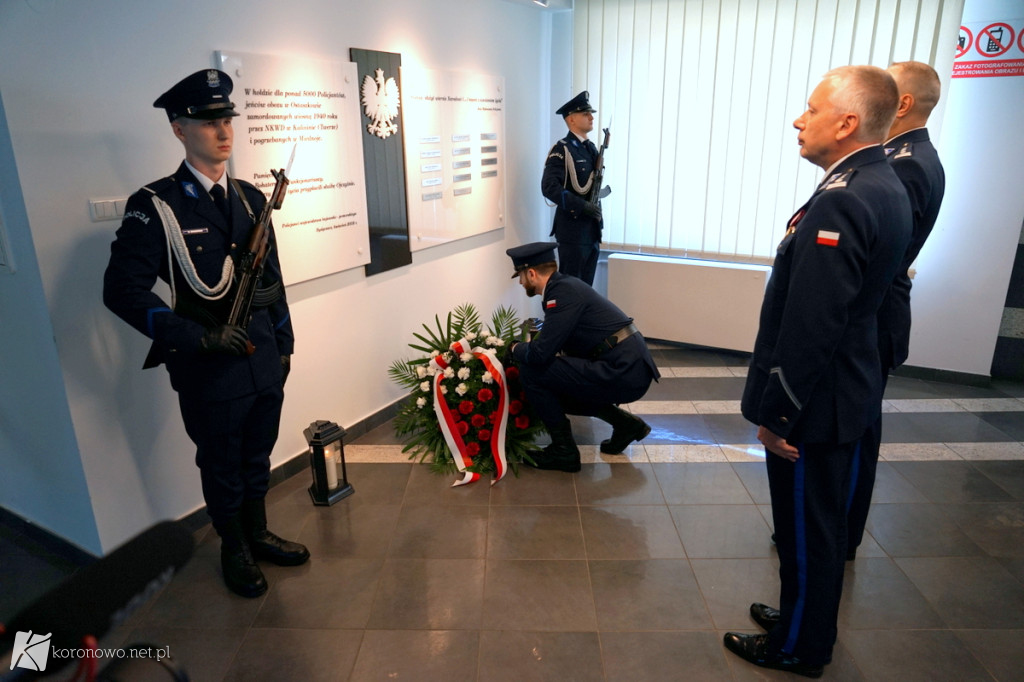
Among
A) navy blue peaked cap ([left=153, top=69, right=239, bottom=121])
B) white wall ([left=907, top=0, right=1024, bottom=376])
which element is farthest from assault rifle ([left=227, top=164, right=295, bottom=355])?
white wall ([left=907, top=0, right=1024, bottom=376])

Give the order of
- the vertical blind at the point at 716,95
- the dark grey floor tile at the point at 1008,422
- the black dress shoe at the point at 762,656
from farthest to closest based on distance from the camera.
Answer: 1. the vertical blind at the point at 716,95
2. the dark grey floor tile at the point at 1008,422
3. the black dress shoe at the point at 762,656

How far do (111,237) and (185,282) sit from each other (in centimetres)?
43

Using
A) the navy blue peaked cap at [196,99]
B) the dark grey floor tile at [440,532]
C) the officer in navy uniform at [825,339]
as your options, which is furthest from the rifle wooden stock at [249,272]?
the officer in navy uniform at [825,339]

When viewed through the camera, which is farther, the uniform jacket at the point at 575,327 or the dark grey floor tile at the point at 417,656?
the uniform jacket at the point at 575,327

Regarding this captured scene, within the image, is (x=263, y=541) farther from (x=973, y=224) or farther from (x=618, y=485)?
(x=973, y=224)

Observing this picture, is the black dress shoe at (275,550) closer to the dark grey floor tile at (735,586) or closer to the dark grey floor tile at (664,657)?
the dark grey floor tile at (664,657)

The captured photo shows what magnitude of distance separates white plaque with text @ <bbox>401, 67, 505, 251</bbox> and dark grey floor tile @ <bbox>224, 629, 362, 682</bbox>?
94.9 inches

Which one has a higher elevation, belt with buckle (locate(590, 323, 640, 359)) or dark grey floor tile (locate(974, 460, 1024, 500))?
belt with buckle (locate(590, 323, 640, 359))

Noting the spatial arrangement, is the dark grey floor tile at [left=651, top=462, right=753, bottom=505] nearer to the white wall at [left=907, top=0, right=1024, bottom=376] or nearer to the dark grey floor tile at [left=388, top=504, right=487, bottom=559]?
the dark grey floor tile at [left=388, top=504, right=487, bottom=559]

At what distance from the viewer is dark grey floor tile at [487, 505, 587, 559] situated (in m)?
2.78

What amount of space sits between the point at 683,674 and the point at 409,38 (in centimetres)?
345

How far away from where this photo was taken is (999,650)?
2242 millimetres

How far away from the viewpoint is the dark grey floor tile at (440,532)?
9.16ft

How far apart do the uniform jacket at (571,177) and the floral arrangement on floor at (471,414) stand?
1549 mm
